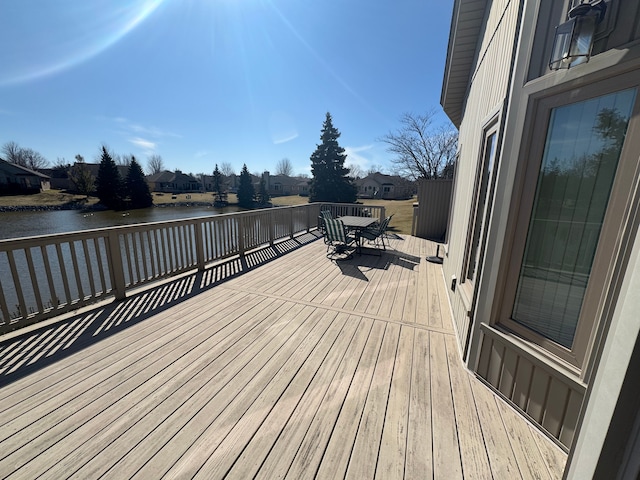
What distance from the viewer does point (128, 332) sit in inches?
104

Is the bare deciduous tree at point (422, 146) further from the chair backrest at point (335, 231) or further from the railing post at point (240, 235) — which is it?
the railing post at point (240, 235)

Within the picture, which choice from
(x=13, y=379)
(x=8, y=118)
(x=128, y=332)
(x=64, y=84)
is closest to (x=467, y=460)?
(x=128, y=332)

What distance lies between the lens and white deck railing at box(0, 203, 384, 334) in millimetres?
2631

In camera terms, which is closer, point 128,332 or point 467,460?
point 467,460

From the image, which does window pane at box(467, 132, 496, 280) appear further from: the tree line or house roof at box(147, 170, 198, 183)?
house roof at box(147, 170, 198, 183)

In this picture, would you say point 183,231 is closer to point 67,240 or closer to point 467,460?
point 67,240

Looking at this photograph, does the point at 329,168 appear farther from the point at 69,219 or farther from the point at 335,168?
the point at 69,219

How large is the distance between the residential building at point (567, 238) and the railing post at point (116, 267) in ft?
13.6

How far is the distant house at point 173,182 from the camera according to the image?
2029 inches

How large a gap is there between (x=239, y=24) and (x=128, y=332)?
6392 mm

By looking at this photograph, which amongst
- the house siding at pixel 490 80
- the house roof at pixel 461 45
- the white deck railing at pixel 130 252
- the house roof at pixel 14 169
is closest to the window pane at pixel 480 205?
the house siding at pixel 490 80

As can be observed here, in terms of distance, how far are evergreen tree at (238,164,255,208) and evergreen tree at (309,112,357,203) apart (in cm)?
1545

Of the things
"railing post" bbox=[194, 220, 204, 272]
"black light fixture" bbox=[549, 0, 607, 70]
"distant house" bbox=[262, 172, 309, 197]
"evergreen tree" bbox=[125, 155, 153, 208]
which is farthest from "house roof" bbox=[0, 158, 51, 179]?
"black light fixture" bbox=[549, 0, 607, 70]

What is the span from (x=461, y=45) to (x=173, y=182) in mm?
58670
